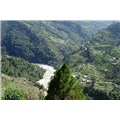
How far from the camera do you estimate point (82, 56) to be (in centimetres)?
9962

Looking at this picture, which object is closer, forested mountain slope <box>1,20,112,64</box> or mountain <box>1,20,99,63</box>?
forested mountain slope <box>1,20,112,64</box>

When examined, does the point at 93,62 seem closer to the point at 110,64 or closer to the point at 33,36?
the point at 110,64

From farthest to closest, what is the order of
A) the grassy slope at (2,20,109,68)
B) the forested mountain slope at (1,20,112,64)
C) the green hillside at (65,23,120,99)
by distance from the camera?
the forested mountain slope at (1,20,112,64) → the grassy slope at (2,20,109,68) → the green hillside at (65,23,120,99)

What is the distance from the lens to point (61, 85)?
1125 centimetres

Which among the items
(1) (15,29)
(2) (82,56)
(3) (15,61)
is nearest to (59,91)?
(3) (15,61)

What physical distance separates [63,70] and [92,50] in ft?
300

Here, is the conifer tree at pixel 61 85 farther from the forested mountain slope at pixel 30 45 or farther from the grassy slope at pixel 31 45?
the forested mountain slope at pixel 30 45

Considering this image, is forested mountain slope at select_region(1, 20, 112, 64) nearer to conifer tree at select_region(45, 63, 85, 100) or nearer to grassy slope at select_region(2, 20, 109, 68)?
grassy slope at select_region(2, 20, 109, 68)

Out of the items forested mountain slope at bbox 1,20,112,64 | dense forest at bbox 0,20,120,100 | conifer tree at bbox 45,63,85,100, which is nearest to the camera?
conifer tree at bbox 45,63,85,100

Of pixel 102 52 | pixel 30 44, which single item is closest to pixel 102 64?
pixel 102 52

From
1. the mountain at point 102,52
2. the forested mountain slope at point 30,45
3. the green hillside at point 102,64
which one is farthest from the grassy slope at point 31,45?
the green hillside at point 102,64

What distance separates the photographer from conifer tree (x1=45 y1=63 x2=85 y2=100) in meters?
10.7

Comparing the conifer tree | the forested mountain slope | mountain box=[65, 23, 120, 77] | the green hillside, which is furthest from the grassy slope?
the conifer tree

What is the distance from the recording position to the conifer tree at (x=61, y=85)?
10.7m
